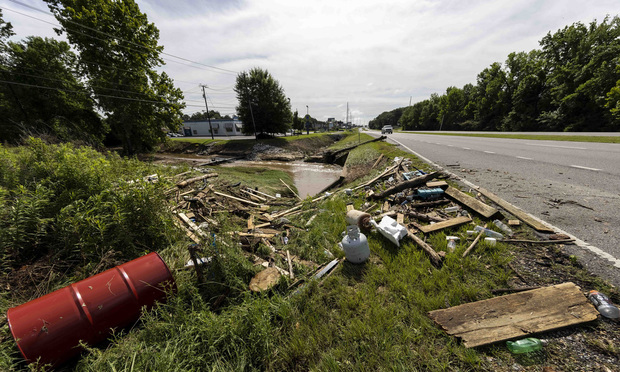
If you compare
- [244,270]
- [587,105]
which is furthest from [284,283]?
[587,105]

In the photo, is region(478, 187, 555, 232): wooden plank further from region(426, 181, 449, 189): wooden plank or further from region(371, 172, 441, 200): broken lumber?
region(371, 172, 441, 200): broken lumber

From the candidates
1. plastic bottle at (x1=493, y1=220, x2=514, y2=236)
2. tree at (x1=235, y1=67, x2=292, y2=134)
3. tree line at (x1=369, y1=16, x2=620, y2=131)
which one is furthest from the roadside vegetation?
tree line at (x1=369, y1=16, x2=620, y2=131)

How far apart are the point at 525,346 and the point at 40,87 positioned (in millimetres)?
35005

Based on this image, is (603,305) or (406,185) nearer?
(603,305)

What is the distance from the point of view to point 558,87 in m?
29.7

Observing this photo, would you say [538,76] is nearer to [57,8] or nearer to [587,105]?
[587,105]

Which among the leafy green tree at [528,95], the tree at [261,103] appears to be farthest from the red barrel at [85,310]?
the leafy green tree at [528,95]

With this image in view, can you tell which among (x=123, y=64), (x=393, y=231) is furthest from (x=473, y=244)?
(x=123, y=64)

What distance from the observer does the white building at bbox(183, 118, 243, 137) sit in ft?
208

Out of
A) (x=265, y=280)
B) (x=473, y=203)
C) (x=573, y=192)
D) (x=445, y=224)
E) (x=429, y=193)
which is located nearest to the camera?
(x=265, y=280)

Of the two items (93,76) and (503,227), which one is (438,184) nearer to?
(503,227)

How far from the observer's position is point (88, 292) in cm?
231

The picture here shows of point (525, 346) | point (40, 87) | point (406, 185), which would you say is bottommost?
point (525, 346)

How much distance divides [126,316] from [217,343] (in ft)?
4.10
